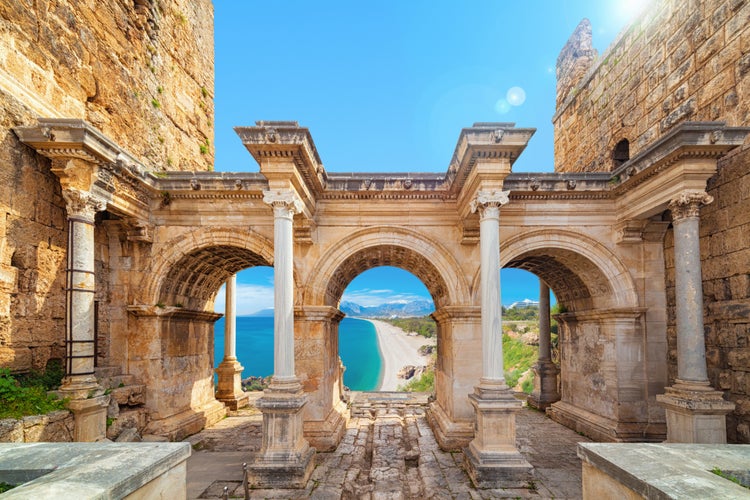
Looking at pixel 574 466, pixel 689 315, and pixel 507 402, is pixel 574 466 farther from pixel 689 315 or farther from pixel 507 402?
pixel 689 315

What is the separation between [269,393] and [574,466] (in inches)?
235

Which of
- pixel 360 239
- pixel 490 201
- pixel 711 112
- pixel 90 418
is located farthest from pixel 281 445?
pixel 711 112

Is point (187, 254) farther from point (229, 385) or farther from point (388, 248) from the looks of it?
point (229, 385)

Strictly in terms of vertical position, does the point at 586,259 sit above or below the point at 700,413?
above

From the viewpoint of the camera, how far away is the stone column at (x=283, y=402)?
21.5ft

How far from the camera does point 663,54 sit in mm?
8883

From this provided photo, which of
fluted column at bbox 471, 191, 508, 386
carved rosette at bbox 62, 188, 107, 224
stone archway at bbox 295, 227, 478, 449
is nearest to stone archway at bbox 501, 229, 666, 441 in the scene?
stone archway at bbox 295, 227, 478, 449

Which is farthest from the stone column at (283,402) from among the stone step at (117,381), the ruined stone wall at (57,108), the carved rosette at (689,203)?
the carved rosette at (689,203)

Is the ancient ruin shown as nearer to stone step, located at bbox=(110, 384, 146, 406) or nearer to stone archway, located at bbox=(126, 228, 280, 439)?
stone archway, located at bbox=(126, 228, 280, 439)

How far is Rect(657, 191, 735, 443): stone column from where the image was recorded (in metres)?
6.52

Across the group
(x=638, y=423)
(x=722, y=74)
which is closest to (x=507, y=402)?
(x=638, y=423)

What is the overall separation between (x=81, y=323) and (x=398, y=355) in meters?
57.9

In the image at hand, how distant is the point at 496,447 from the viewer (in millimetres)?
6824

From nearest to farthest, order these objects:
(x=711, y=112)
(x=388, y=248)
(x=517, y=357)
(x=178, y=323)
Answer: (x=711, y=112), (x=388, y=248), (x=178, y=323), (x=517, y=357)
